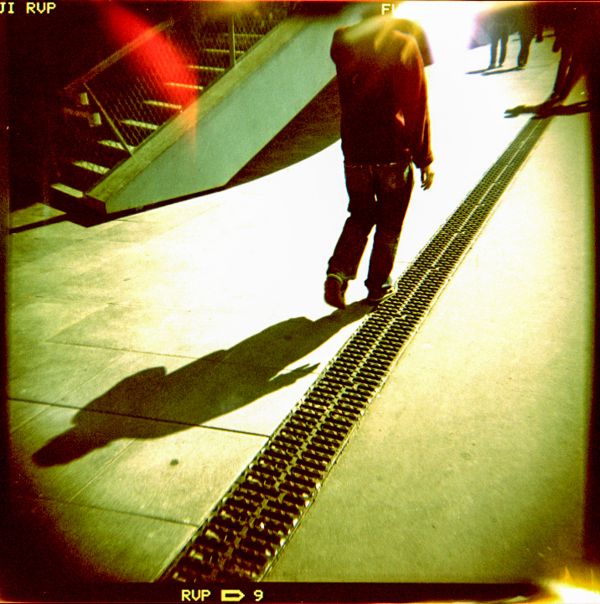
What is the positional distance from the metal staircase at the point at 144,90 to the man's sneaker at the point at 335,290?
452cm

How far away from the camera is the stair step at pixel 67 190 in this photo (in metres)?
6.93

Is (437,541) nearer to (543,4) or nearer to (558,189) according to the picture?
(558,189)

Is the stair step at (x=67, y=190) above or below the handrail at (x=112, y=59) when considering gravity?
below

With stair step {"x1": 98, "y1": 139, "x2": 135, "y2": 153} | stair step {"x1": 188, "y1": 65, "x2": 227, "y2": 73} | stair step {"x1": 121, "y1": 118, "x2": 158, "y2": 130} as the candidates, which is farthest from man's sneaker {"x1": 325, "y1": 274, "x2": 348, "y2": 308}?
stair step {"x1": 188, "y1": 65, "x2": 227, "y2": 73}

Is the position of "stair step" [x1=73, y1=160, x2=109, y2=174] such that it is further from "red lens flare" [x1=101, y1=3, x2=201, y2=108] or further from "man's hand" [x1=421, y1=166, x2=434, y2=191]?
"man's hand" [x1=421, y1=166, x2=434, y2=191]

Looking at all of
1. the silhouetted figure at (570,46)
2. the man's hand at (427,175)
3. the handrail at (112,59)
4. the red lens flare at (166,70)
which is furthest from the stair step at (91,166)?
the silhouetted figure at (570,46)

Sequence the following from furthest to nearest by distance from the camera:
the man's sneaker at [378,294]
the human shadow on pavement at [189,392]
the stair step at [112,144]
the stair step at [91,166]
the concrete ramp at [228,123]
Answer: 1. the stair step at [112,144]
2. the stair step at [91,166]
3. the concrete ramp at [228,123]
4. the man's sneaker at [378,294]
5. the human shadow on pavement at [189,392]

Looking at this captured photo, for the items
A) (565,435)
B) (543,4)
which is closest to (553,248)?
(565,435)

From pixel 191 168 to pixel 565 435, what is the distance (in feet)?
19.2

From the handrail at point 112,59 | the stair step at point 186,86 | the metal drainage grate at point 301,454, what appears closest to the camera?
the metal drainage grate at point 301,454

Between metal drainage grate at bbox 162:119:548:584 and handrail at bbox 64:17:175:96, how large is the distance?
15.6ft

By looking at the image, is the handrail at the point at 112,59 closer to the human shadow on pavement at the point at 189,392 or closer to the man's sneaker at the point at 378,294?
the human shadow on pavement at the point at 189,392

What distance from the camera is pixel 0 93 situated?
693 cm

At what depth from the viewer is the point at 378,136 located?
11.3 feet
